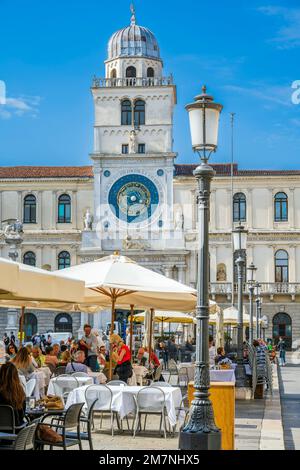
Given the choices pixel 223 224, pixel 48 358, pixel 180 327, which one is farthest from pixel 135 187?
pixel 48 358

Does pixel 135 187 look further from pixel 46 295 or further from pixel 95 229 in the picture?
pixel 46 295

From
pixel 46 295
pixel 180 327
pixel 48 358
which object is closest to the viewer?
pixel 46 295

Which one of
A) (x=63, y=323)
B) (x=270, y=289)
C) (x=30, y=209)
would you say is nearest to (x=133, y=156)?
(x=30, y=209)

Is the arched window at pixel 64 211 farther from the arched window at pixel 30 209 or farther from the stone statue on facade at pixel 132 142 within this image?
the stone statue on facade at pixel 132 142

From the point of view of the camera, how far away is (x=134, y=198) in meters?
59.3

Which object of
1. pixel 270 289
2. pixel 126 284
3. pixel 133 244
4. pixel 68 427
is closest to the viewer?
pixel 68 427

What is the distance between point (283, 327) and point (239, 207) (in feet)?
28.1

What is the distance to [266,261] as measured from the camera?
60.5 meters

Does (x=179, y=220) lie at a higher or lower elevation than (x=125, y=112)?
lower

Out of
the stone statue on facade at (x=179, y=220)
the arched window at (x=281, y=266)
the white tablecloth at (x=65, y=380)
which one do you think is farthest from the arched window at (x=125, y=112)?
the white tablecloth at (x=65, y=380)

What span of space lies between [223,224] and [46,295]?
2005 inches

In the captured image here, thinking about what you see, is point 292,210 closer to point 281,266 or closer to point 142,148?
point 281,266
